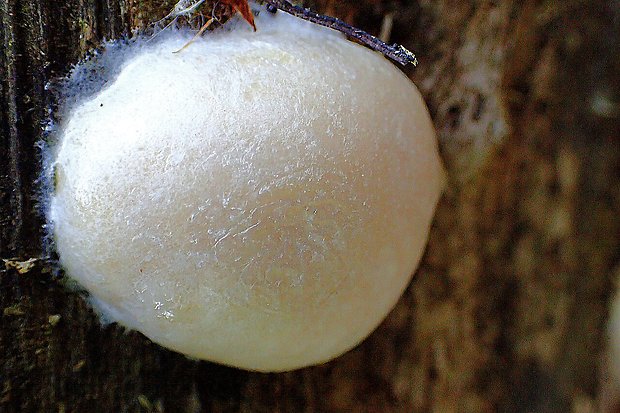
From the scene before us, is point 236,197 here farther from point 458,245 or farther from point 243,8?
point 458,245

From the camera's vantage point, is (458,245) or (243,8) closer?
(243,8)

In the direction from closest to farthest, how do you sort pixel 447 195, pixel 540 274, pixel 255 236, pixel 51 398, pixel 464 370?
pixel 255 236, pixel 51 398, pixel 447 195, pixel 464 370, pixel 540 274

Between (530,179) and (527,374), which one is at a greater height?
(530,179)

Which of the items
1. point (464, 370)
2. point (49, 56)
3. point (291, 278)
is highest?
point (49, 56)

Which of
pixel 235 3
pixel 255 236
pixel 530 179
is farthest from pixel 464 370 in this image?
pixel 235 3

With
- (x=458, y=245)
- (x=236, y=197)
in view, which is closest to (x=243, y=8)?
(x=236, y=197)

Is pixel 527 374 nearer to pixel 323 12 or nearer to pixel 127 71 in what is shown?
pixel 323 12
